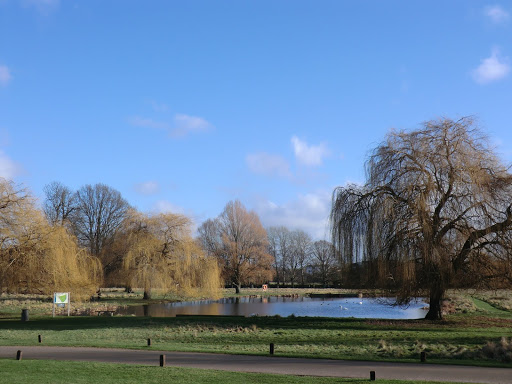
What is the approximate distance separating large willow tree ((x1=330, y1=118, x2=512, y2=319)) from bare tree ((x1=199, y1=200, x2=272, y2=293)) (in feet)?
139

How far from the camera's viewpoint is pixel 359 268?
24.6 meters

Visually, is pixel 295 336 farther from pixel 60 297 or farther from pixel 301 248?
pixel 301 248

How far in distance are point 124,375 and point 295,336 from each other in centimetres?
1049

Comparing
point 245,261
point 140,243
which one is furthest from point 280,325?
point 245,261

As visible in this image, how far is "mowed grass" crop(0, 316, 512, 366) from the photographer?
16.5 m

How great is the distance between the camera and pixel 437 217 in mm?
23375

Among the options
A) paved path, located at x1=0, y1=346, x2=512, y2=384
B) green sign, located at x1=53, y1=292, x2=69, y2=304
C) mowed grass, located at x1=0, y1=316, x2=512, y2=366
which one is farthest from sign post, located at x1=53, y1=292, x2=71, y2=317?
paved path, located at x1=0, y1=346, x2=512, y2=384

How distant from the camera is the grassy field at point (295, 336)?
16031mm

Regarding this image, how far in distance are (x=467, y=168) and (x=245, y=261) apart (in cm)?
4564

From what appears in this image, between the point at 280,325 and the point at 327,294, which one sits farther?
the point at 327,294

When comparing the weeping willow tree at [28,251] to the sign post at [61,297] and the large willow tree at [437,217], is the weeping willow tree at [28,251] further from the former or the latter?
the large willow tree at [437,217]

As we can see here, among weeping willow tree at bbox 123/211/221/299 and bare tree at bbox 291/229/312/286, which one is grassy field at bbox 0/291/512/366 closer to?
weeping willow tree at bbox 123/211/221/299

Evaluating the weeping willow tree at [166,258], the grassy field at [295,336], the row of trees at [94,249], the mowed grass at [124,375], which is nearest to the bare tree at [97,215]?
the row of trees at [94,249]

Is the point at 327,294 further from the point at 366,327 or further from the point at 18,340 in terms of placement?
the point at 18,340
